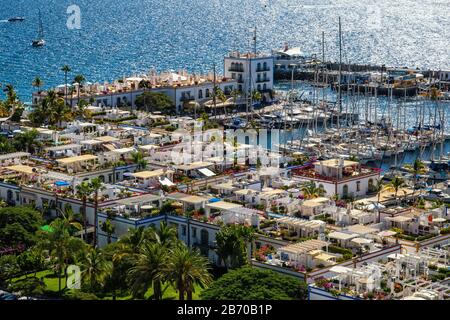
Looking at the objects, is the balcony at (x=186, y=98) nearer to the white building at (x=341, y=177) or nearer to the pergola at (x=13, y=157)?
the pergola at (x=13, y=157)

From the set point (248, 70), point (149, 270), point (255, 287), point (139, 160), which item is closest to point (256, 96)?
point (248, 70)


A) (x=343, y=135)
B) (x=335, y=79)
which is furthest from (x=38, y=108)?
(x=335, y=79)

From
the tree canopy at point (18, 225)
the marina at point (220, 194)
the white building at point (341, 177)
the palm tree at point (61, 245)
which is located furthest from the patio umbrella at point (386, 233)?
the tree canopy at point (18, 225)

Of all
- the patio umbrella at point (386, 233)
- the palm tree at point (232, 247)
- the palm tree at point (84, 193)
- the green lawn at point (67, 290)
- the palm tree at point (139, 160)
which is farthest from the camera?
the palm tree at point (139, 160)

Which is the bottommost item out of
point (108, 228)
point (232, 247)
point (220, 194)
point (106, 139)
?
point (232, 247)

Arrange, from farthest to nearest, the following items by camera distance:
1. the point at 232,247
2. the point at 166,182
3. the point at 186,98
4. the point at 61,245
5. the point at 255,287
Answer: the point at 186,98
the point at 166,182
the point at 232,247
the point at 61,245
the point at 255,287

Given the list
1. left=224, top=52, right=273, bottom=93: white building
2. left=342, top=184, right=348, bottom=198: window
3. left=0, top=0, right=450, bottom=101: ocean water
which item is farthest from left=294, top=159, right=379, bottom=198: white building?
left=0, top=0, right=450, bottom=101: ocean water

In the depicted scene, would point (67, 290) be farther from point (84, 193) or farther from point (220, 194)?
point (220, 194)
